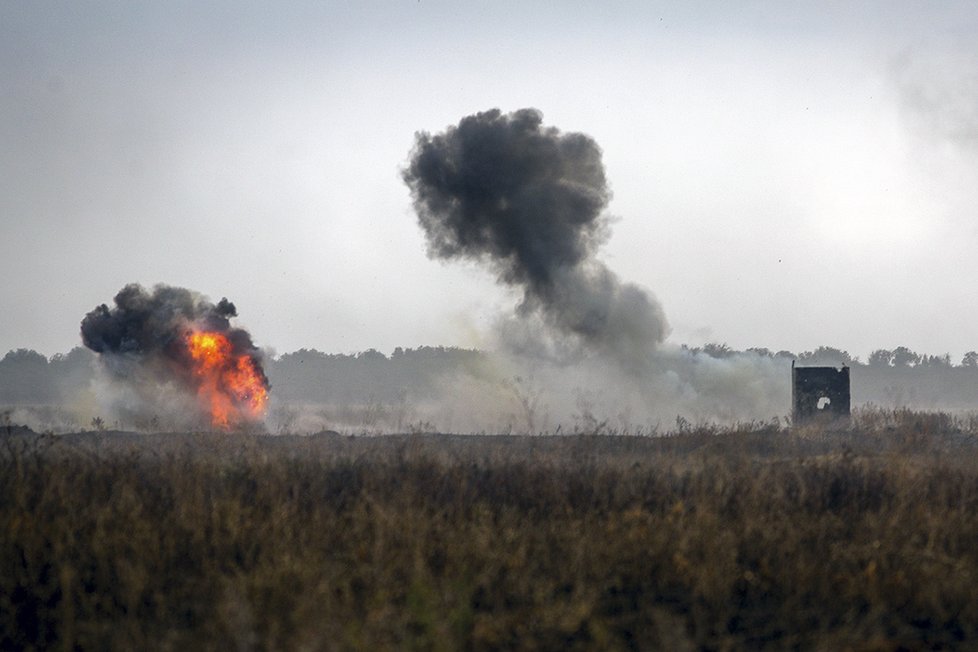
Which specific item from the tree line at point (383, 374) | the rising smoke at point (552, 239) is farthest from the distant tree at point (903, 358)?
the rising smoke at point (552, 239)

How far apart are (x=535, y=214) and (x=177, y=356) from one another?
1498 centimetres

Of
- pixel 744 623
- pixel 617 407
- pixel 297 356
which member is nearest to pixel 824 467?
pixel 744 623

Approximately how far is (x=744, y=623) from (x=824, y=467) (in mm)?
7101

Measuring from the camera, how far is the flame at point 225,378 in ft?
132

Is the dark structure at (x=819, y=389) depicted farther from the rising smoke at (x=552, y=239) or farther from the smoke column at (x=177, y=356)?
the smoke column at (x=177, y=356)

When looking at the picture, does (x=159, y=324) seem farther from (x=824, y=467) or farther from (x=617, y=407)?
(x=824, y=467)

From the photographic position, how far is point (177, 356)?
136 ft

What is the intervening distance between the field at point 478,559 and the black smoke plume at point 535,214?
29.3 metres

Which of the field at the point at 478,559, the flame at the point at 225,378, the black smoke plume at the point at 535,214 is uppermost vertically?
the black smoke plume at the point at 535,214

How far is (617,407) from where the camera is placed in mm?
46500

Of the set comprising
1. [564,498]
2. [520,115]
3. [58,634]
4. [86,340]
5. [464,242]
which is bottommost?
[58,634]

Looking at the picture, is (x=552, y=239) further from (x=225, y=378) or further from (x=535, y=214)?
(x=225, y=378)

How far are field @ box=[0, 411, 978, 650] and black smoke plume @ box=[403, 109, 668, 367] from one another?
29336mm

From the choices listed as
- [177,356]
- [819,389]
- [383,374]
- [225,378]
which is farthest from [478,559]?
[383,374]
